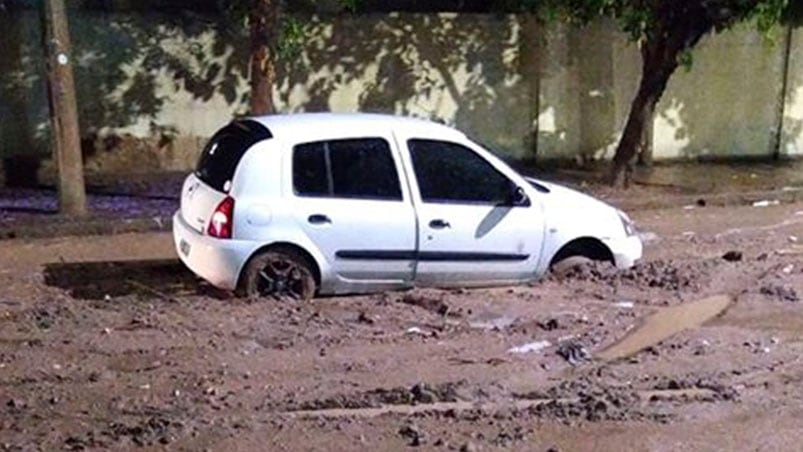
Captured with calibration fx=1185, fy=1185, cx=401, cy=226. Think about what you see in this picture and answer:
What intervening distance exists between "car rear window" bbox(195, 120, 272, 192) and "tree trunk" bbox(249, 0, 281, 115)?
4.71m

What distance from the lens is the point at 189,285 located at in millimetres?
10227

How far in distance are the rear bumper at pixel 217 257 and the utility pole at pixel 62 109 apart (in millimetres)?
4272

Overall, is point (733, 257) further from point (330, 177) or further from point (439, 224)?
point (330, 177)

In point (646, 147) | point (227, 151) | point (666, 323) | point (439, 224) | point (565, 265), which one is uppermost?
point (227, 151)

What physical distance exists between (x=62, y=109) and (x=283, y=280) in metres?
5.01

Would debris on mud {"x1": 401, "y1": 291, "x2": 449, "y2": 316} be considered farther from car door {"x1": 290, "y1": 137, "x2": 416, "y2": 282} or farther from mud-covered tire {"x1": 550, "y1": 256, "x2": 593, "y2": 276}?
mud-covered tire {"x1": 550, "y1": 256, "x2": 593, "y2": 276}

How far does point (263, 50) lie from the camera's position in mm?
14375

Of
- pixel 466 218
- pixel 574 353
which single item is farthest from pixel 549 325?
pixel 466 218

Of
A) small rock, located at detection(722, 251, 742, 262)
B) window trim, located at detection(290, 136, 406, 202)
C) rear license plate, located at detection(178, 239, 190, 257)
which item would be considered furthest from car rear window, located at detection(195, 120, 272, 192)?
small rock, located at detection(722, 251, 742, 262)

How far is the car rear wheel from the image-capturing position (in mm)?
9125

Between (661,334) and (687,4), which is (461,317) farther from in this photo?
(687,4)

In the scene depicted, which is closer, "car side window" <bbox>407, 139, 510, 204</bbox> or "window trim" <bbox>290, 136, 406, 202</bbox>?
"window trim" <bbox>290, 136, 406, 202</bbox>

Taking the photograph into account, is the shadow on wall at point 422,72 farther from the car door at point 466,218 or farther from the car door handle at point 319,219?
the car door handle at point 319,219

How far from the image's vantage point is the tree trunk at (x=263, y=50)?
14211 mm
